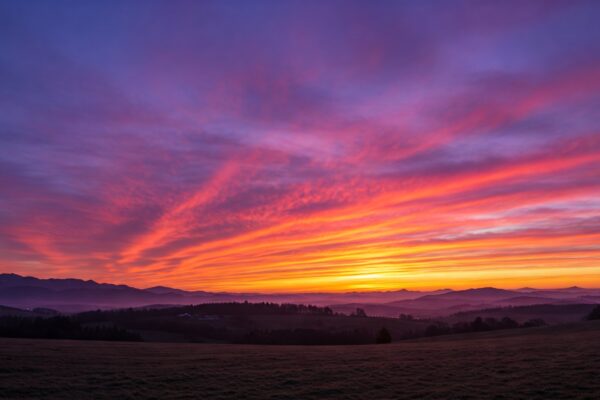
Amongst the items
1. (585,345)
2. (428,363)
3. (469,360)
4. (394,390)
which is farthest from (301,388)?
(585,345)

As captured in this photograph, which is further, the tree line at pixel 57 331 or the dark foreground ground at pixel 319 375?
the tree line at pixel 57 331

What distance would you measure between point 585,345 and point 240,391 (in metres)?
27.2

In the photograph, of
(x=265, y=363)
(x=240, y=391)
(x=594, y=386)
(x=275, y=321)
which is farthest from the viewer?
(x=275, y=321)

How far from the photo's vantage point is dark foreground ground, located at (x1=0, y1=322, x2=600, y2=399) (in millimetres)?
22234

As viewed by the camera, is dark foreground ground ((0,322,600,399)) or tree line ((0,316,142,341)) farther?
tree line ((0,316,142,341))

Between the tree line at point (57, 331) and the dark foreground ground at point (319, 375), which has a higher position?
the dark foreground ground at point (319, 375)

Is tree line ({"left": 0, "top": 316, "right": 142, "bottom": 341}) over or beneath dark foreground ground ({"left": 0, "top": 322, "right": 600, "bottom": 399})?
beneath

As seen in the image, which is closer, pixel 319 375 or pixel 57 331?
pixel 319 375

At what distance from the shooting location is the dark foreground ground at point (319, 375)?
2223 cm

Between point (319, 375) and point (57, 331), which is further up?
point (319, 375)

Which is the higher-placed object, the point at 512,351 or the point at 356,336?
the point at 512,351

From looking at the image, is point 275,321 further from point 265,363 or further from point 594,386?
point 594,386

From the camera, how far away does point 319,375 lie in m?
28.4

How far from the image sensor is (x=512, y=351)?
34250mm
